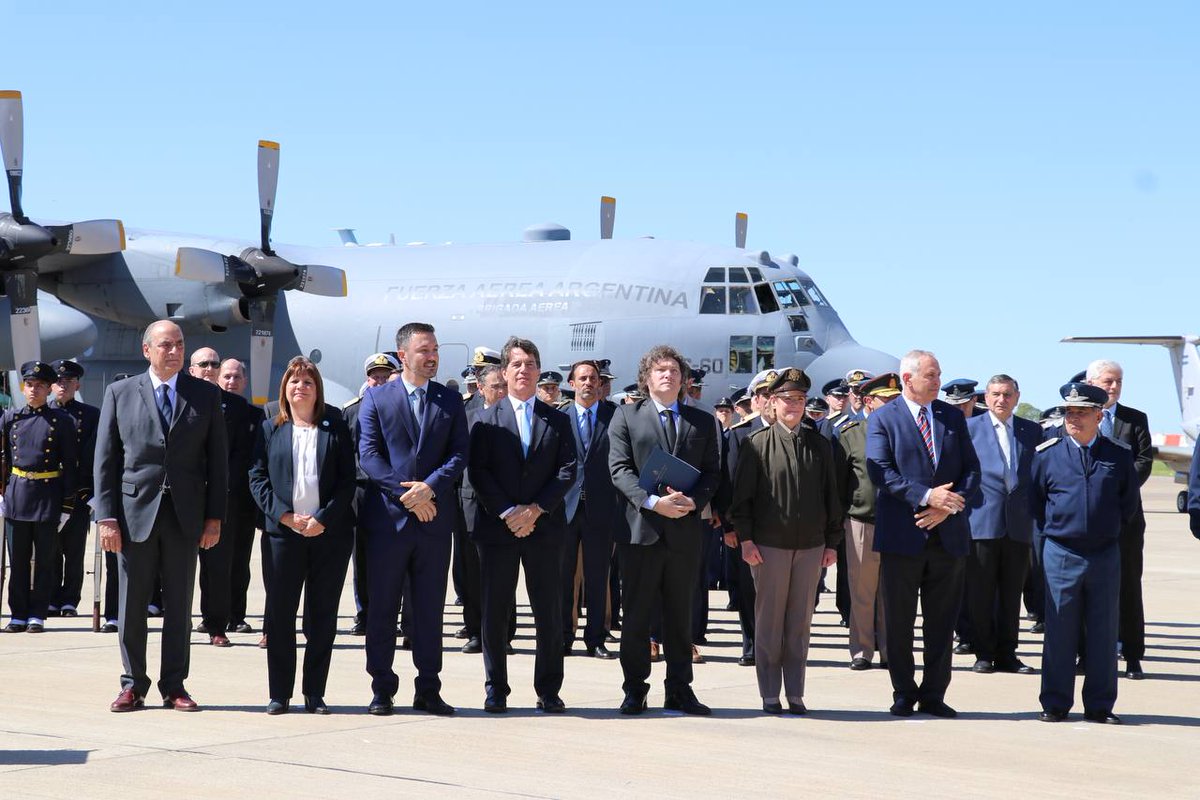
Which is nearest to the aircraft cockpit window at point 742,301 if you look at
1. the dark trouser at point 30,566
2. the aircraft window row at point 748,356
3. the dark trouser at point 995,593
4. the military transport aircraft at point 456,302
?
the military transport aircraft at point 456,302

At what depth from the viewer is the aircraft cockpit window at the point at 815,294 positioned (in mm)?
20438

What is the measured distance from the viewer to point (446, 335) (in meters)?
21.0

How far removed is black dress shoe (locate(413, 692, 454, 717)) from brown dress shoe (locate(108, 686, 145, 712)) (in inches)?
53.3

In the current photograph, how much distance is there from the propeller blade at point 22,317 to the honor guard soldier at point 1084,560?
1360cm

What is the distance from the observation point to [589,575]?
9242mm

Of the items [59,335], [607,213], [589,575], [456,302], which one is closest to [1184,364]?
[607,213]

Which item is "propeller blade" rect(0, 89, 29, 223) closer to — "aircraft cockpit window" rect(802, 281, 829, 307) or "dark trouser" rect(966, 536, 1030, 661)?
"aircraft cockpit window" rect(802, 281, 829, 307)

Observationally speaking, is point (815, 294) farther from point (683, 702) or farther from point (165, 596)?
point (165, 596)

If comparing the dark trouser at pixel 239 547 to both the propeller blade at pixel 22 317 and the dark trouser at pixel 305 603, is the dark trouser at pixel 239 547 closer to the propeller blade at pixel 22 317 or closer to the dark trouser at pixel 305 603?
the dark trouser at pixel 305 603

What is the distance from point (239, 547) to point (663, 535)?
4.37 meters

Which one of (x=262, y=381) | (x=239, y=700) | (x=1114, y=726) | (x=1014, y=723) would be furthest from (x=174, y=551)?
(x=262, y=381)

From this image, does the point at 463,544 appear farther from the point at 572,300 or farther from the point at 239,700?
the point at 572,300

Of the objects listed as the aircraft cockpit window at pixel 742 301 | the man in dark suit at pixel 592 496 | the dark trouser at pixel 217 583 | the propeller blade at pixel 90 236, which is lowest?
the dark trouser at pixel 217 583

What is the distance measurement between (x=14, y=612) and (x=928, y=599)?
6.58m
